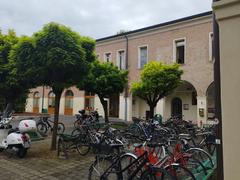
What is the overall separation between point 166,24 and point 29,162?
14.3 metres

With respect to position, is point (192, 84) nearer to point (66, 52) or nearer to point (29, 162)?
point (66, 52)

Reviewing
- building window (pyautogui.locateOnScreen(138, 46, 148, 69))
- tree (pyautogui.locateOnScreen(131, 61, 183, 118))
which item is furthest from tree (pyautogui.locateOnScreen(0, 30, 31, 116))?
building window (pyautogui.locateOnScreen(138, 46, 148, 69))

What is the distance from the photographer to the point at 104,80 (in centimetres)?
→ 1198

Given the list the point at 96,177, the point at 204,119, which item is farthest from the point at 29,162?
the point at 204,119

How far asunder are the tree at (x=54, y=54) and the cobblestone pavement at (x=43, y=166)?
2125mm

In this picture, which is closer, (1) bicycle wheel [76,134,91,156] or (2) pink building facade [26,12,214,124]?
(1) bicycle wheel [76,134,91,156]

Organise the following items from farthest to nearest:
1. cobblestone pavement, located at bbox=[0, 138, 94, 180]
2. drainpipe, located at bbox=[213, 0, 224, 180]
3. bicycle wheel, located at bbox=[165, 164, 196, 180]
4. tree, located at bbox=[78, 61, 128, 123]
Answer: tree, located at bbox=[78, 61, 128, 123], cobblestone pavement, located at bbox=[0, 138, 94, 180], bicycle wheel, located at bbox=[165, 164, 196, 180], drainpipe, located at bbox=[213, 0, 224, 180]

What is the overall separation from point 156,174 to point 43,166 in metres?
3.28

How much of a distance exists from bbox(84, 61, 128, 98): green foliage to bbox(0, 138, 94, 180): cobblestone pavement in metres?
5.56

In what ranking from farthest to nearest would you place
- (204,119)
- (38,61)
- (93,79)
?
(204,119), (93,79), (38,61)

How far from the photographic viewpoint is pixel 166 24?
665 inches

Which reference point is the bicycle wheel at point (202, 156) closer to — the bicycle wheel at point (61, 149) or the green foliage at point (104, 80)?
the bicycle wheel at point (61, 149)

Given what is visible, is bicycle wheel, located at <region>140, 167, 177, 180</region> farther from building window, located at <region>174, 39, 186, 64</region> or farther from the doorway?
the doorway

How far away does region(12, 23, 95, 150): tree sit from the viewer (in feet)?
20.2
